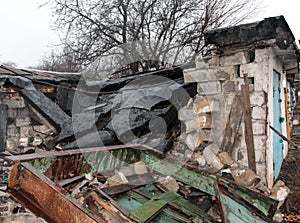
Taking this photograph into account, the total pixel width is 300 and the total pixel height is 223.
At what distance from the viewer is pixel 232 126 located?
3746mm

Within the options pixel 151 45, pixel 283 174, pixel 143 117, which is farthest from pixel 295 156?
pixel 151 45

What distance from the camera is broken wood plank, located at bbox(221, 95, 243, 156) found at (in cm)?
373

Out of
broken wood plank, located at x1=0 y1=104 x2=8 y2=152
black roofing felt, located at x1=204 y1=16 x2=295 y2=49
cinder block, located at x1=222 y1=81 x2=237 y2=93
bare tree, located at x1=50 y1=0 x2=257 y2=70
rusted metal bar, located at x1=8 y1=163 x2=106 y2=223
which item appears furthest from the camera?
bare tree, located at x1=50 y1=0 x2=257 y2=70

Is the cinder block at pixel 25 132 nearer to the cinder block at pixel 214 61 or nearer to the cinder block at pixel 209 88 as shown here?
the cinder block at pixel 209 88

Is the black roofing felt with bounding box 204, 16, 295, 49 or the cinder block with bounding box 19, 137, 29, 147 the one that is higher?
the black roofing felt with bounding box 204, 16, 295, 49

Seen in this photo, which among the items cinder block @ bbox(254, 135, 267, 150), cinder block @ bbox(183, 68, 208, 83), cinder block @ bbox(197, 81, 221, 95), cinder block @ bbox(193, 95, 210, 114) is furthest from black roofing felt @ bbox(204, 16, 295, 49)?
cinder block @ bbox(254, 135, 267, 150)

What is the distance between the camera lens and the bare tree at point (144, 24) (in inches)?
452

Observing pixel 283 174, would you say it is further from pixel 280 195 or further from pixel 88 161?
pixel 88 161

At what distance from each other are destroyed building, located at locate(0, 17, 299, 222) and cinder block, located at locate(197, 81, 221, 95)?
15 millimetres

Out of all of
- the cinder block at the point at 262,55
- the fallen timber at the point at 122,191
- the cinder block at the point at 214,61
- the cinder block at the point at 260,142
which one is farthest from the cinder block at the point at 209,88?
the fallen timber at the point at 122,191

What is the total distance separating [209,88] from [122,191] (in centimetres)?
216

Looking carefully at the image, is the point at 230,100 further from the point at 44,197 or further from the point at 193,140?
the point at 44,197

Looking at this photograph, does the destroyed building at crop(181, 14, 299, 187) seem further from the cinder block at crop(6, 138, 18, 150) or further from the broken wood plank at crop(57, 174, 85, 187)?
the cinder block at crop(6, 138, 18, 150)

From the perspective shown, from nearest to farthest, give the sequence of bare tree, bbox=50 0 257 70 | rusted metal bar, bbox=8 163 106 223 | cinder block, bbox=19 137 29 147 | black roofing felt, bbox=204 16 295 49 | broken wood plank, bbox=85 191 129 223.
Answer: rusted metal bar, bbox=8 163 106 223, broken wood plank, bbox=85 191 129 223, black roofing felt, bbox=204 16 295 49, cinder block, bbox=19 137 29 147, bare tree, bbox=50 0 257 70
